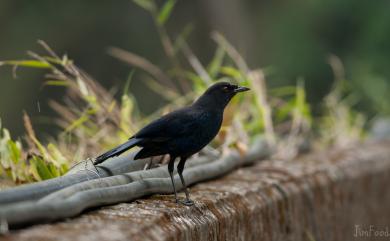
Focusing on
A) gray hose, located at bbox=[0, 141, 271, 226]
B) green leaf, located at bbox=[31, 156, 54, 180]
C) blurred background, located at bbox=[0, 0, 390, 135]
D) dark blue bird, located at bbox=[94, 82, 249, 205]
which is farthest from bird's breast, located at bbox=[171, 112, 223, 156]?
blurred background, located at bbox=[0, 0, 390, 135]

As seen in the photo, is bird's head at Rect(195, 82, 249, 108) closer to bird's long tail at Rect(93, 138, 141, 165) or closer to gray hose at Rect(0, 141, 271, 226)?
gray hose at Rect(0, 141, 271, 226)

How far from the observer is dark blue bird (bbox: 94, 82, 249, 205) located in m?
3.81

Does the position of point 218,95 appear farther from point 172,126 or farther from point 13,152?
point 13,152

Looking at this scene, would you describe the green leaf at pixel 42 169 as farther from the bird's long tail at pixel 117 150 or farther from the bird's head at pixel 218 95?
the bird's head at pixel 218 95

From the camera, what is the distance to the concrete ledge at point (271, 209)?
9.84 feet

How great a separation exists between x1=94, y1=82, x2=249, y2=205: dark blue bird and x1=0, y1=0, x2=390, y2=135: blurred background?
14723 mm

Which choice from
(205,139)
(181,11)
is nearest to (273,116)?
(205,139)

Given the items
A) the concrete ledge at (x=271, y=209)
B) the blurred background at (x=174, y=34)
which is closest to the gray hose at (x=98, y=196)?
the concrete ledge at (x=271, y=209)

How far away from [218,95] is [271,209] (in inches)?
28.6

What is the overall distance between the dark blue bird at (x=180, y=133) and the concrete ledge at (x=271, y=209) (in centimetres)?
23

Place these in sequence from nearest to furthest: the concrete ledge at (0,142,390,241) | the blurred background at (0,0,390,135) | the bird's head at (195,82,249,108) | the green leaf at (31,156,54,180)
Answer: the concrete ledge at (0,142,390,241), the green leaf at (31,156,54,180), the bird's head at (195,82,249,108), the blurred background at (0,0,390,135)

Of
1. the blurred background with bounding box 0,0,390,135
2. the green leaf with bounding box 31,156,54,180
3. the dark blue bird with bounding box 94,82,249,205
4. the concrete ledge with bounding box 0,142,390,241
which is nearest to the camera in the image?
the concrete ledge with bounding box 0,142,390,241

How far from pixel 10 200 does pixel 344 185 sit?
11.0 feet

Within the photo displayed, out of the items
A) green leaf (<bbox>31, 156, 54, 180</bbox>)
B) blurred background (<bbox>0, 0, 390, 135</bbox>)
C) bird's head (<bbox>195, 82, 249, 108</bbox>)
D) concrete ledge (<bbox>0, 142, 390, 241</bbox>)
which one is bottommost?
blurred background (<bbox>0, 0, 390, 135</bbox>)
